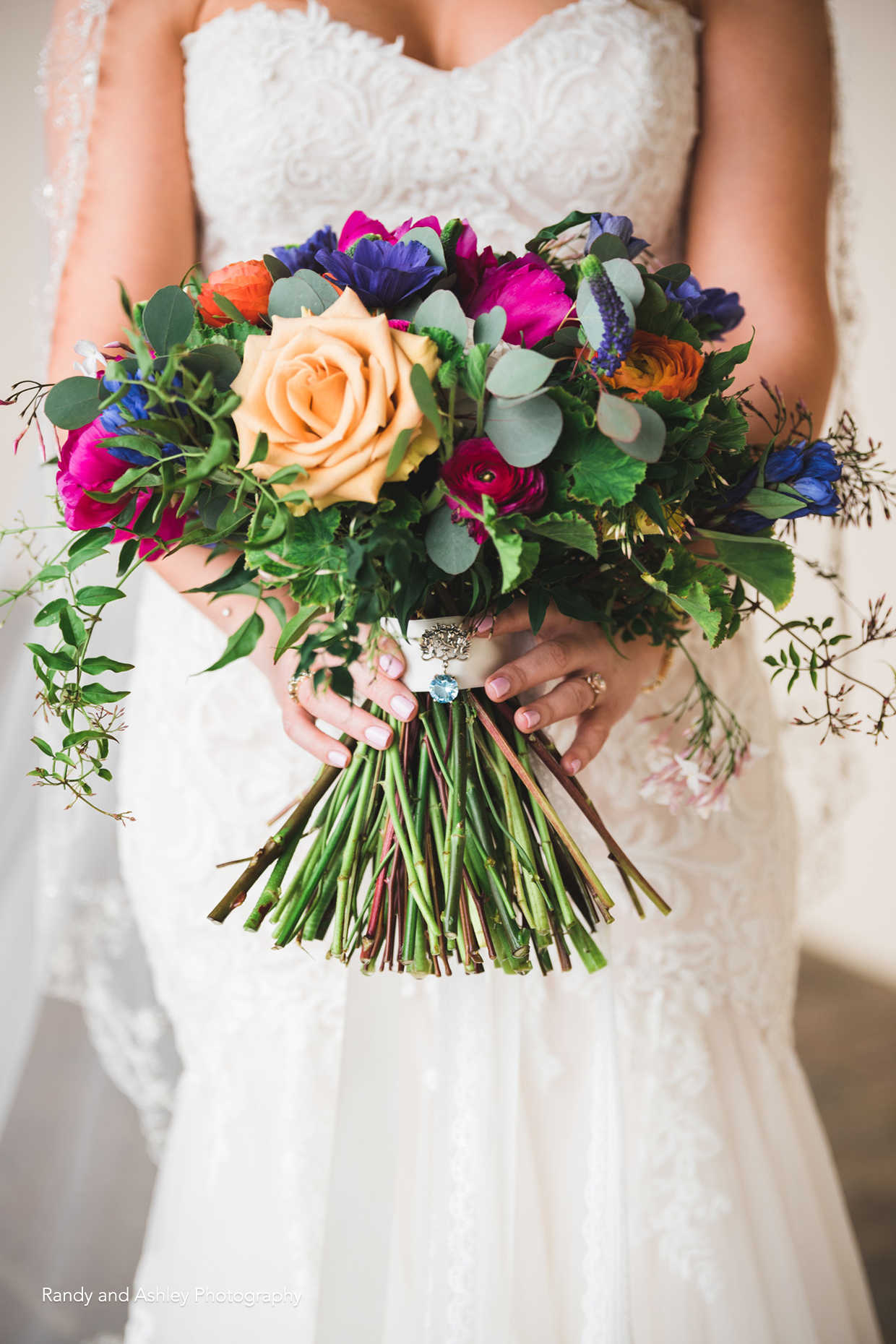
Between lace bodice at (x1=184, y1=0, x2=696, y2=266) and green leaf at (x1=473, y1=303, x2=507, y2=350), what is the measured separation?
21.7 inches

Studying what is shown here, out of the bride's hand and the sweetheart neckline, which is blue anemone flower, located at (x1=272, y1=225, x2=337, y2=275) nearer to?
the bride's hand

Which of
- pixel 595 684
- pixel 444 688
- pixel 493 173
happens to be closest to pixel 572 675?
pixel 595 684

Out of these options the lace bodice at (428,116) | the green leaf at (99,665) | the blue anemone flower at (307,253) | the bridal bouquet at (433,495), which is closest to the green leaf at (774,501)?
the bridal bouquet at (433,495)

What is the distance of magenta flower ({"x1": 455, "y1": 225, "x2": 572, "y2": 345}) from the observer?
568mm

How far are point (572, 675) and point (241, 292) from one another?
0.39 meters

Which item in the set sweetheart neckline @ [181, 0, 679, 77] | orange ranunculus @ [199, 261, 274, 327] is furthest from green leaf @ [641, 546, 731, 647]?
sweetheart neckline @ [181, 0, 679, 77]

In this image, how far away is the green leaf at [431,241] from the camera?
22.8 inches

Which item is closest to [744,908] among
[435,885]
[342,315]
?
[435,885]

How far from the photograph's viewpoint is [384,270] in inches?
22.5

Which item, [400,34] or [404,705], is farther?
[400,34]

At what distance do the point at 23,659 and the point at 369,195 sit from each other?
0.74 m

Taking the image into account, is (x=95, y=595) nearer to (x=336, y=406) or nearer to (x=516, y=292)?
(x=336, y=406)

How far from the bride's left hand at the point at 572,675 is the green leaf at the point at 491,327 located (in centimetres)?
20

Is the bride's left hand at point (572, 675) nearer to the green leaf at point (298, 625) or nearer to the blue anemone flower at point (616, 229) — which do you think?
the green leaf at point (298, 625)
